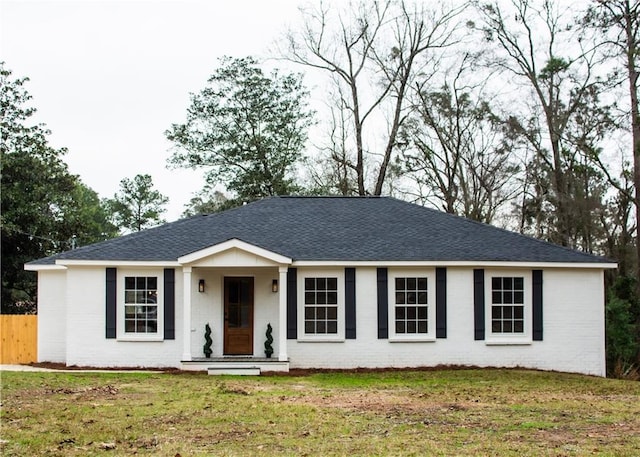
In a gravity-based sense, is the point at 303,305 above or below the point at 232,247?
below

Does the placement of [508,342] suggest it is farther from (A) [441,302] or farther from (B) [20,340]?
(B) [20,340]

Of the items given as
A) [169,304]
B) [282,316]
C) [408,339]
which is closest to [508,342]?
[408,339]

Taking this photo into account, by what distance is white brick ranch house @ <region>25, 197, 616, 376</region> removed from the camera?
21.8 m

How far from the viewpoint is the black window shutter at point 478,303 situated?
21922mm

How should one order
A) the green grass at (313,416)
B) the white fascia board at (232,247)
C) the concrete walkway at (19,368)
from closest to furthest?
the green grass at (313,416) → the white fascia board at (232,247) → the concrete walkway at (19,368)

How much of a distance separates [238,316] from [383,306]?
148 inches

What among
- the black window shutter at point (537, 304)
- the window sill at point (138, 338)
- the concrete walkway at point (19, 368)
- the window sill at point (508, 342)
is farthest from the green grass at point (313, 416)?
the black window shutter at point (537, 304)

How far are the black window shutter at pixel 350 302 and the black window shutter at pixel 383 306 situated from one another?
63 centimetres

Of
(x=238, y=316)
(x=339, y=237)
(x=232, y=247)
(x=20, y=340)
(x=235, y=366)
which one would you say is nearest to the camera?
(x=235, y=366)

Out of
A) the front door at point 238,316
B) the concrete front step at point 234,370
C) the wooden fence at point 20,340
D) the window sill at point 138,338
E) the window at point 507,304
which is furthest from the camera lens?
the wooden fence at point 20,340

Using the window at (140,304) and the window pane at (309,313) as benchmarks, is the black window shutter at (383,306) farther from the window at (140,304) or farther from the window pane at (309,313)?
the window at (140,304)

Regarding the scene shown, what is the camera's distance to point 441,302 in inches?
863

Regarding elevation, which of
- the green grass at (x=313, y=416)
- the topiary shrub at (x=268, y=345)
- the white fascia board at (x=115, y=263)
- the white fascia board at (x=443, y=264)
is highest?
the white fascia board at (x=115, y=263)

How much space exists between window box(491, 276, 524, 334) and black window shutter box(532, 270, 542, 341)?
303mm
